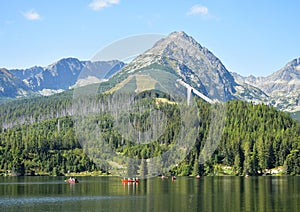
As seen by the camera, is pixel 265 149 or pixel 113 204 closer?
pixel 113 204

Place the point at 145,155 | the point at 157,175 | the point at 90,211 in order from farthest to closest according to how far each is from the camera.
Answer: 1. the point at 145,155
2. the point at 157,175
3. the point at 90,211

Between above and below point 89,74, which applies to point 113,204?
below

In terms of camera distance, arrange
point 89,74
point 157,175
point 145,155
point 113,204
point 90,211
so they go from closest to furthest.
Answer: point 90,211, point 113,204, point 89,74, point 157,175, point 145,155

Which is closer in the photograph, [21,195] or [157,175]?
[21,195]

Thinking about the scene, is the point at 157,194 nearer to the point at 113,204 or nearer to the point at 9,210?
the point at 113,204

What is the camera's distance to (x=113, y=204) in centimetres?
8488

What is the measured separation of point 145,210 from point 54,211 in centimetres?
1228

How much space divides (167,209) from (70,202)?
19.2m

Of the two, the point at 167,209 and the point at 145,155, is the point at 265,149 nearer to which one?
the point at 145,155

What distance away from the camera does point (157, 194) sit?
103 meters

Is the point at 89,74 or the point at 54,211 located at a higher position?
the point at 89,74

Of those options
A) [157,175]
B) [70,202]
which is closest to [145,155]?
[157,175]

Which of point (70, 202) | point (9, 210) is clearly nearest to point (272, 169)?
point (70, 202)

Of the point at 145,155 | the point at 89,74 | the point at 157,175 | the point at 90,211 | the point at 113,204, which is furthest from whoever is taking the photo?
the point at 145,155
